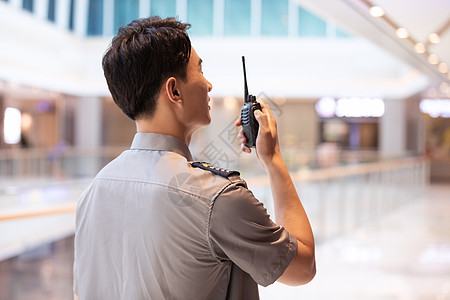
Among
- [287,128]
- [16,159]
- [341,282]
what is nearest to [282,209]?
[341,282]

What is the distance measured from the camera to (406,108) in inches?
735

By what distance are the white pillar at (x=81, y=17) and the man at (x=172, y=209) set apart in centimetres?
1862

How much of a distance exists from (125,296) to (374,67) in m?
18.0

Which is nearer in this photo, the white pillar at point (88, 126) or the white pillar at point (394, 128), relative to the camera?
the white pillar at point (394, 128)

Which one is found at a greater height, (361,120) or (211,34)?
(211,34)

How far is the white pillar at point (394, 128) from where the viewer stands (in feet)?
61.4

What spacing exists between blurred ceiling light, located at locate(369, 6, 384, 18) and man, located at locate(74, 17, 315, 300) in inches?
218

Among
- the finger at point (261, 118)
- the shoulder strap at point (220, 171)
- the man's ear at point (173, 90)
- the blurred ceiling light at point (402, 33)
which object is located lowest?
the shoulder strap at point (220, 171)

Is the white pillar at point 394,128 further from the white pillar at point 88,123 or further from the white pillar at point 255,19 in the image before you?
the white pillar at point 88,123

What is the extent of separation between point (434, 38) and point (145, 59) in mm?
7987

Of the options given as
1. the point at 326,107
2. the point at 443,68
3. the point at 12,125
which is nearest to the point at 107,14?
the point at 12,125

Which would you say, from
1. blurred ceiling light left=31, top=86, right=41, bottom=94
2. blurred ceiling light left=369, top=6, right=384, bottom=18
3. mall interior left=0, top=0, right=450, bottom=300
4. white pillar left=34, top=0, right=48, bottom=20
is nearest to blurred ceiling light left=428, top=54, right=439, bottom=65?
mall interior left=0, top=0, right=450, bottom=300

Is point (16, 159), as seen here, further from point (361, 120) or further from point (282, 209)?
point (282, 209)

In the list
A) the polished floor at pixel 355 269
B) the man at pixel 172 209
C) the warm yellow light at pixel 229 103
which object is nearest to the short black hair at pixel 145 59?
the man at pixel 172 209
